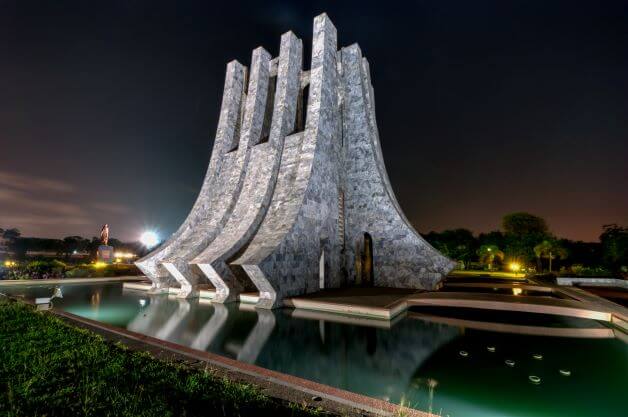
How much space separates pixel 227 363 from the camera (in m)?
4.02

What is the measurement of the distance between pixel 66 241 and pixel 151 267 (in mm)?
73989

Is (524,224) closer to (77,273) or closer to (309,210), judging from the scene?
(309,210)

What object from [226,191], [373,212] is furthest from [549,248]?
[226,191]

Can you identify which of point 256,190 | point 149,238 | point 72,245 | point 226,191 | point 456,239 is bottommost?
point 72,245

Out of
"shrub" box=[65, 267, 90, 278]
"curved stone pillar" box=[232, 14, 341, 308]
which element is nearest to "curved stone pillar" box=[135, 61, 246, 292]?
"curved stone pillar" box=[232, 14, 341, 308]

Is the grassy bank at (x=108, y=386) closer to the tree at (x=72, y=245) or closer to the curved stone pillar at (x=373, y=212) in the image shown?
the curved stone pillar at (x=373, y=212)

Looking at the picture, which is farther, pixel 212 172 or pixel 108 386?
pixel 212 172

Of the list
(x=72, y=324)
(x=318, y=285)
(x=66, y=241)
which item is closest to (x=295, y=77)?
(x=318, y=285)

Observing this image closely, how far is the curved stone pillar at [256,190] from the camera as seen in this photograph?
34.4ft

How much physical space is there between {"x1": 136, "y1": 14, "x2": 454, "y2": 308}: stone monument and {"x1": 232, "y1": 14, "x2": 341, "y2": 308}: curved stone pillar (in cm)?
4

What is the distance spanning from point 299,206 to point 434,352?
660 centimetres

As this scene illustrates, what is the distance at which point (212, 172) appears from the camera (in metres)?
16.3

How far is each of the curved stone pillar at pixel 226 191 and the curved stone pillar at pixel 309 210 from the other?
8.99 ft

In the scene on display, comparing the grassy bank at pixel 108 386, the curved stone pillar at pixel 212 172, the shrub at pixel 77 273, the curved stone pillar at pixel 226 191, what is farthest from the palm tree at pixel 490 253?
the grassy bank at pixel 108 386
